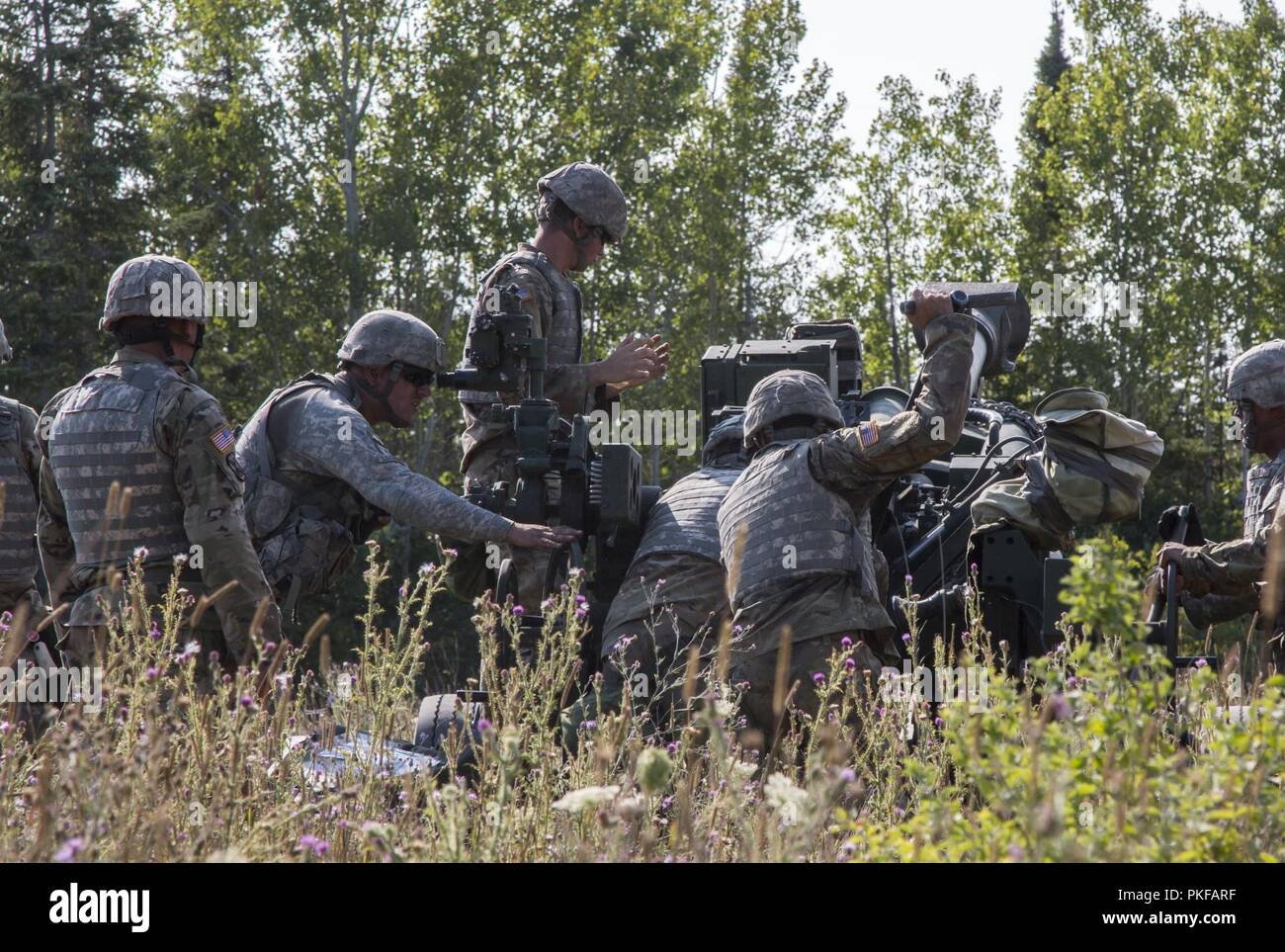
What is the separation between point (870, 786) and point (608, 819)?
2582mm

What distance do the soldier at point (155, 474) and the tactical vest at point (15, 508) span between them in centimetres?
145

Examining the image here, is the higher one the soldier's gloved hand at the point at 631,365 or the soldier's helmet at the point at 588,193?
the soldier's helmet at the point at 588,193

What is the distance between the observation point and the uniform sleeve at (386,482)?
633cm

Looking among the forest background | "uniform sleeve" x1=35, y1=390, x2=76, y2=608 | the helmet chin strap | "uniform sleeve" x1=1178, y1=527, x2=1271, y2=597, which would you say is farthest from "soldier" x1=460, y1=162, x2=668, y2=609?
the forest background

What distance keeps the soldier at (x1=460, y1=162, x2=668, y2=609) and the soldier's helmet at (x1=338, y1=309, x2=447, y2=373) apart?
0.34 metres

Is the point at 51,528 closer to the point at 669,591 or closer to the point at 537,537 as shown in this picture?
the point at 537,537

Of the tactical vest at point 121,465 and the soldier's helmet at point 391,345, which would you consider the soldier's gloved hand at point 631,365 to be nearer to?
the soldier's helmet at point 391,345

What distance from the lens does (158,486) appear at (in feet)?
18.8

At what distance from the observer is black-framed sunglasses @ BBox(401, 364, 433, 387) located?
279 inches

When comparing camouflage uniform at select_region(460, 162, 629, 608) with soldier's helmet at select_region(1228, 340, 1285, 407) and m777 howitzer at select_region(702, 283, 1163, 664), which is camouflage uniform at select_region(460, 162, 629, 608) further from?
soldier's helmet at select_region(1228, 340, 1285, 407)

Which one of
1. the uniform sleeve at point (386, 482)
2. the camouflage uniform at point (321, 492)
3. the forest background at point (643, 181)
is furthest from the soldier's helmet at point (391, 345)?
the forest background at point (643, 181)

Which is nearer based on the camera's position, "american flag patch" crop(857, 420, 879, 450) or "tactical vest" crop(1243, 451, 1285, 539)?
"american flag patch" crop(857, 420, 879, 450)
